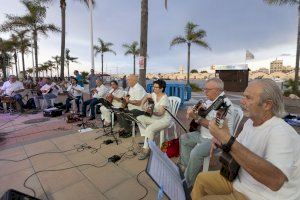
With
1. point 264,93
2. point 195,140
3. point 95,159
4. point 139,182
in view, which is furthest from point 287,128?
point 95,159

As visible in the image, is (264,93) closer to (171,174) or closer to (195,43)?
(171,174)

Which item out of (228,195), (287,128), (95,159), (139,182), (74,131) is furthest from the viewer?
(74,131)

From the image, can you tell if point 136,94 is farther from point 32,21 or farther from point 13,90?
point 32,21

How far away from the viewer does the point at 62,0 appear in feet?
52.1

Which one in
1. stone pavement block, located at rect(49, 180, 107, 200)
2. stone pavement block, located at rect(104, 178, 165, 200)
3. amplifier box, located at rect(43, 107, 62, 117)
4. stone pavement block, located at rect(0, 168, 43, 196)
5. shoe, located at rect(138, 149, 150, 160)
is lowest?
stone pavement block, located at rect(0, 168, 43, 196)

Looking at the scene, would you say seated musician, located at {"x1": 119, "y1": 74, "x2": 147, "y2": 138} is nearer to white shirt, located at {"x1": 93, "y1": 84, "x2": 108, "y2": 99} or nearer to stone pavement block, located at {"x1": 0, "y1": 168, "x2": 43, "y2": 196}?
white shirt, located at {"x1": 93, "y1": 84, "x2": 108, "y2": 99}

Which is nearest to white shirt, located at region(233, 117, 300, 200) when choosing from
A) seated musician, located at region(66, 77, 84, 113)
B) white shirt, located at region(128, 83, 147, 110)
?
white shirt, located at region(128, 83, 147, 110)

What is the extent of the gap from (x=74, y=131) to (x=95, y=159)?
7.79 ft

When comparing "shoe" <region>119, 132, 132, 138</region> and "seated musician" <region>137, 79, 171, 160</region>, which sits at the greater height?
"seated musician" <region>137, 79, 171, 160</region>

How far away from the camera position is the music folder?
5.10 ft

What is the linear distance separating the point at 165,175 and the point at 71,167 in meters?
2.74

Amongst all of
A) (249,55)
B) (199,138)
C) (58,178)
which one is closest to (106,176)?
(58,178)

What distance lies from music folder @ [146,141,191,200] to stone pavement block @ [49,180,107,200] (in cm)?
156

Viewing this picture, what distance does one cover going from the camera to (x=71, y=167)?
12.7 ft
